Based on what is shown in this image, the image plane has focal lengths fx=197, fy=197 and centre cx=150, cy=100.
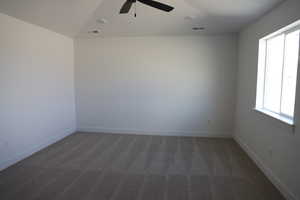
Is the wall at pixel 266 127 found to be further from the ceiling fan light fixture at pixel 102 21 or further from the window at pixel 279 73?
the ceiling fan light fixture at pixel 102 21

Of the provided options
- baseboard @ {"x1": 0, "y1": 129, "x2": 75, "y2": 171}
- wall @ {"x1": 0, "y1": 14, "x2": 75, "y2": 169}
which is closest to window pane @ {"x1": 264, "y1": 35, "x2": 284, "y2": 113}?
wall @ {"x1": 0, "y1": 14, "x2": 75, "y2": 169}

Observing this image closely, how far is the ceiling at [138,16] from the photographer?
2916 millimetres

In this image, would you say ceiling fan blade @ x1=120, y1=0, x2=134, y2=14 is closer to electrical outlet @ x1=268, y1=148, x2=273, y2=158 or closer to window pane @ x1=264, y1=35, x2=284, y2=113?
window pane @ x1=264, y1=35, x2=284, y2=113

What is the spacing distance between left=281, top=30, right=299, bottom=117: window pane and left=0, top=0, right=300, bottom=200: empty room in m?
0.02

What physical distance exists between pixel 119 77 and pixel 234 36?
9.35 ft

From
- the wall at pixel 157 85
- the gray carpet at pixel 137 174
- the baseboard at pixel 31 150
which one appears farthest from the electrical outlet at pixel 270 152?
the baseboard at pixel 31 150

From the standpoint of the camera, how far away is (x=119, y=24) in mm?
4059

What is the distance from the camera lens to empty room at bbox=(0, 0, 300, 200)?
2.54 metres

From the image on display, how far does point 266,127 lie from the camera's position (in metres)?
2.93

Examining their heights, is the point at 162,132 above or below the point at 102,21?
below

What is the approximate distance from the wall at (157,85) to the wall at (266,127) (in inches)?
18.3

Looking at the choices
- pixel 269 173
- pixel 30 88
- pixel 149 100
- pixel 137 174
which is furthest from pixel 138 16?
pixel 269 173

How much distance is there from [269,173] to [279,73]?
1444 mm

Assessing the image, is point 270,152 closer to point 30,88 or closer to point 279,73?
point 279,73
